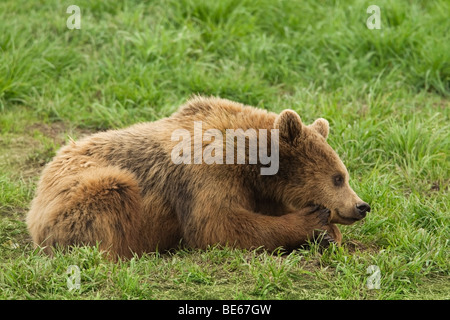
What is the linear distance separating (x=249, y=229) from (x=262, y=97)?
341cm

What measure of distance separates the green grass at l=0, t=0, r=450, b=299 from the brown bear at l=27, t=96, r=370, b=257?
0.66 ft

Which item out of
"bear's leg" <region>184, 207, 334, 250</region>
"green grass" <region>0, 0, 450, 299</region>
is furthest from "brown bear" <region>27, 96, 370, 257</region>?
"green grass" <region>0, 0, 450, 299</region>

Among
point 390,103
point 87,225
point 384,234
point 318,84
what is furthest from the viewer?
point 318,84

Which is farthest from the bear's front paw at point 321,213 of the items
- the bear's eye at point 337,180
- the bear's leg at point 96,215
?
the bear's leg at point 96,215

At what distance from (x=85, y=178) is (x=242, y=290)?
168 cm

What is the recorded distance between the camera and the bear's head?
642cm

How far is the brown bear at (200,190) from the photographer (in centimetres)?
618

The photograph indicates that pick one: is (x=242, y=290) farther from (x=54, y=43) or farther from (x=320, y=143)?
(x=54, y=43)

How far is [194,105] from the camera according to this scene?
6797 mm

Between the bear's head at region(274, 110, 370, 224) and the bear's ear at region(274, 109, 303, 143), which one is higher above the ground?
the bear's ear at region(274, 109, 303, 143)

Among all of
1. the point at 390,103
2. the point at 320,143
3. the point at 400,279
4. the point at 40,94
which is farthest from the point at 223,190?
the point at 40,94

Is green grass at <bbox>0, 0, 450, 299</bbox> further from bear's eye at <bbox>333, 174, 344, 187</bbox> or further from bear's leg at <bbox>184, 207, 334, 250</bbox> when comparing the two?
bear's eye at <bbox>333, 174, 344, 187</bbox>

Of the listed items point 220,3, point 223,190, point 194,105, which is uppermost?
point 220,3

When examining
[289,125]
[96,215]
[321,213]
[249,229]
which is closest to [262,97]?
[289,125]
